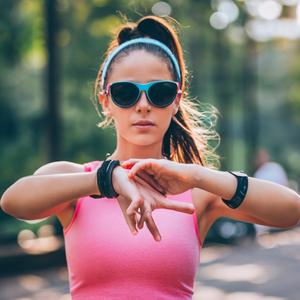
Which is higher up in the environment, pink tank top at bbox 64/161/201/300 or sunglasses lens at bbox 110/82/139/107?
sunglasses lens at bbox 110/82/139/107

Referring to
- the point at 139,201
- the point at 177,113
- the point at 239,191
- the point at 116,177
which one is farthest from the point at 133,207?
the point at 177,113

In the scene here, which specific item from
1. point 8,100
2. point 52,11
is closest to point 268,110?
point 8,100

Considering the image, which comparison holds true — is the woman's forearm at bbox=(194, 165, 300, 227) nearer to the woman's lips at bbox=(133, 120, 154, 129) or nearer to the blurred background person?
the woman's lips at bbox=(133, 120, 154, 129)

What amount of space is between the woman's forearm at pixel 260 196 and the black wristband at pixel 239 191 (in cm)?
1

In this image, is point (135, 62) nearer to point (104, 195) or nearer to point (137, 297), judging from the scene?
point (104, 195)

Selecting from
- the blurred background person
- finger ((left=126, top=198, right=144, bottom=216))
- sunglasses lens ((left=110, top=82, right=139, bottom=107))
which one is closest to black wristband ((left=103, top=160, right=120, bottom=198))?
finger ((left=126, top=198, right=144, bottom=216))

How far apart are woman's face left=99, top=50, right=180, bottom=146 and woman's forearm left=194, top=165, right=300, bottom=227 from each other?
0.25 meters

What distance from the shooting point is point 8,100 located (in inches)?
749

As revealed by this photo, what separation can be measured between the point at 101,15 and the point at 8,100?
184 inches

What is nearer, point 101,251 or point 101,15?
point 101,251

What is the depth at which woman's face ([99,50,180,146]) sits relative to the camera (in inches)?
94.6

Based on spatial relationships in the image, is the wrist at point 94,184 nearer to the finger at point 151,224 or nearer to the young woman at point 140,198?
the young woman at point 140,198

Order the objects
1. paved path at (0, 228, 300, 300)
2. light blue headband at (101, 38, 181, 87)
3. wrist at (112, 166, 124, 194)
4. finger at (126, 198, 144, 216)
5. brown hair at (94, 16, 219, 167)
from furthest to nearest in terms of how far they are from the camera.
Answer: paved path at (0, 228, 300, 300), brown hair at (94, 16, 219, 167), light blue headband at (101, 38, 181, 87), wrist at (112, 166, 124, 194), finger at (126, 198, 144, 216)

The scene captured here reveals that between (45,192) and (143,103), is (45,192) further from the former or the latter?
(143,103)
